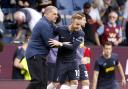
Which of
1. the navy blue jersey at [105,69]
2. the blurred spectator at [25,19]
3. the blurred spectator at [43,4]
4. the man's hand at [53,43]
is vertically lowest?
the navy blue jersey at [105,69]

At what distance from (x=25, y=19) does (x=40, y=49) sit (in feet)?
16.4

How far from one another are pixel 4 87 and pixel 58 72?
4201 mm

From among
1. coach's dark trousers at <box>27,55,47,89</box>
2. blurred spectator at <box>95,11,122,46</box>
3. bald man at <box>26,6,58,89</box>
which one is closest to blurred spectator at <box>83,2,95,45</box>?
blurred spectator at <box>95,11,122,46</box>

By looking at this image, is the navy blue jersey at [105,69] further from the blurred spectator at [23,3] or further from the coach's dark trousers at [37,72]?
the blurred spectator at [23,3]

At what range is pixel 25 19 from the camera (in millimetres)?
16844

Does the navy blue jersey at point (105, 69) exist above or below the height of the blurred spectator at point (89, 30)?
below

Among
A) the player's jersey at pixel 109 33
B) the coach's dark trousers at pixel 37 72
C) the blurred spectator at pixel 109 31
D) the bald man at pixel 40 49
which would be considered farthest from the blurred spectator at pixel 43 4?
the coach's dark trousers at pixel 37 72

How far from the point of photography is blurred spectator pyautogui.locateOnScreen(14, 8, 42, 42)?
55.4 ft

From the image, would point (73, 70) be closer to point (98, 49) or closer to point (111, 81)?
point (111, 81)

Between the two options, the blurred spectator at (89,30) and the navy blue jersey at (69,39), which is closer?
the navy blue jersey at (69,39)

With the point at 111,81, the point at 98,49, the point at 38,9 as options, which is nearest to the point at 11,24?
the point at 38,9

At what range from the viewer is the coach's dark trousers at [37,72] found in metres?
11.8

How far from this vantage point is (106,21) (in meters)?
18.4

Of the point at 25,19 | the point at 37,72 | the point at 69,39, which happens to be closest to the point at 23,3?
the point at 25,19
